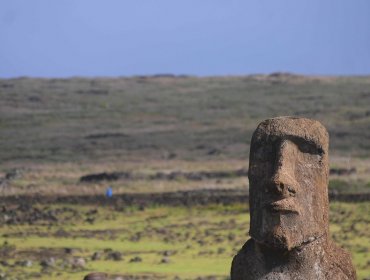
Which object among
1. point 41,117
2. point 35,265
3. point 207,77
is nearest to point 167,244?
point 35,265

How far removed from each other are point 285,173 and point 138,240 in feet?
78.2

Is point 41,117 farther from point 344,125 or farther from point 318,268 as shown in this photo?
point 318,268

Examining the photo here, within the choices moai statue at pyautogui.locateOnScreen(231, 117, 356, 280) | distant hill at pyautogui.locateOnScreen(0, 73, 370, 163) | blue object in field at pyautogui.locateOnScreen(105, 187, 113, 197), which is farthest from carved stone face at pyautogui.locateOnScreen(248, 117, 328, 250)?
distant hill at pyautogui.locateOnScreen(0, 73, 370, 163)

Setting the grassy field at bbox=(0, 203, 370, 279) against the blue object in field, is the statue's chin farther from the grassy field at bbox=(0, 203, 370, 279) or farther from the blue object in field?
the blue object in field

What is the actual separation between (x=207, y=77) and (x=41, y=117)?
46.5 meters

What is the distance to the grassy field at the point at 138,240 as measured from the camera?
27891 millimetres

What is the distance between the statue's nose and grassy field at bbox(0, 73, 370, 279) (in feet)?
45.4

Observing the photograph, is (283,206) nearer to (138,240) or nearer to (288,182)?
(288,182)

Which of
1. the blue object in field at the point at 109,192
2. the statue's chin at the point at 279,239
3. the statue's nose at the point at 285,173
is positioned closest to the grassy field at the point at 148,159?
the blue object in field at the point at 109,192

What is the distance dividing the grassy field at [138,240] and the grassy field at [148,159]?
45 mm

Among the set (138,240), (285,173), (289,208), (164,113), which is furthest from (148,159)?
(289,208)

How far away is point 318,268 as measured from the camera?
11.4 metres

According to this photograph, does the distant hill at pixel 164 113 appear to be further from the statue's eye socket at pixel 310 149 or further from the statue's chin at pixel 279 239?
the statue's chin at pixel 279 239

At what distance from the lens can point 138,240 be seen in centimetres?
3497
